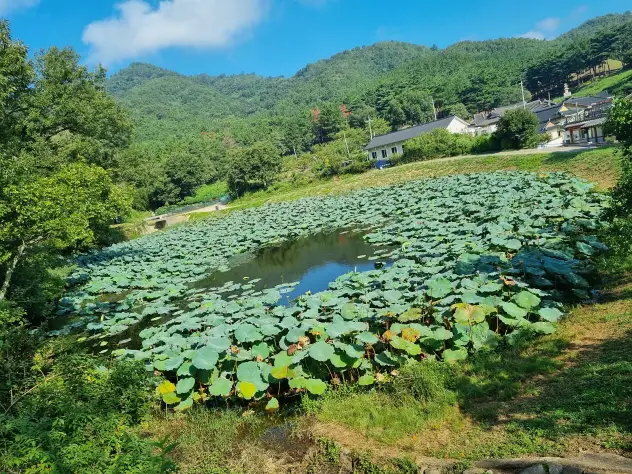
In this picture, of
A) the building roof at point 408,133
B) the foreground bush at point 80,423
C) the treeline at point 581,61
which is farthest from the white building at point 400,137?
Answer: the foreground bush at point 80,423

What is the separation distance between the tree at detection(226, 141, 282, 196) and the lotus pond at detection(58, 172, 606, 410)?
31355 mm

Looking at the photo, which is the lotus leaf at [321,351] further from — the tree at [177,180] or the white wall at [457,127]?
the tree at [177,180]

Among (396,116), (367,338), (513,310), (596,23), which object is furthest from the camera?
(596,23)

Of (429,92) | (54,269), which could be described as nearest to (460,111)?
(429,92)

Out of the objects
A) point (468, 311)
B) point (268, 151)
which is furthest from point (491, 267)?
point (268, 151)

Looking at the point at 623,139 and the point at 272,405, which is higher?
the point at 623,139

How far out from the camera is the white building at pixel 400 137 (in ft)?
181

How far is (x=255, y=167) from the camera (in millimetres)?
52906

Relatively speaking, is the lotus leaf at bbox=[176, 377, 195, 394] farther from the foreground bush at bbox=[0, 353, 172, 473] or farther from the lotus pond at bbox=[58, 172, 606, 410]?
the foreground bush at bbox=[0, 353, 172, 473]

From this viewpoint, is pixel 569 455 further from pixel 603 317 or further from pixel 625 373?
pixel 603 317

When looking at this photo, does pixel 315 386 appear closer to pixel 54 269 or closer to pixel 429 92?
pixel 54 269

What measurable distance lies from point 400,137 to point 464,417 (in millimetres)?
53412

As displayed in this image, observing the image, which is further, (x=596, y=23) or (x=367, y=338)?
(x=596, y=23)

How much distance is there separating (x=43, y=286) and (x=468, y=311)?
1416 cm
